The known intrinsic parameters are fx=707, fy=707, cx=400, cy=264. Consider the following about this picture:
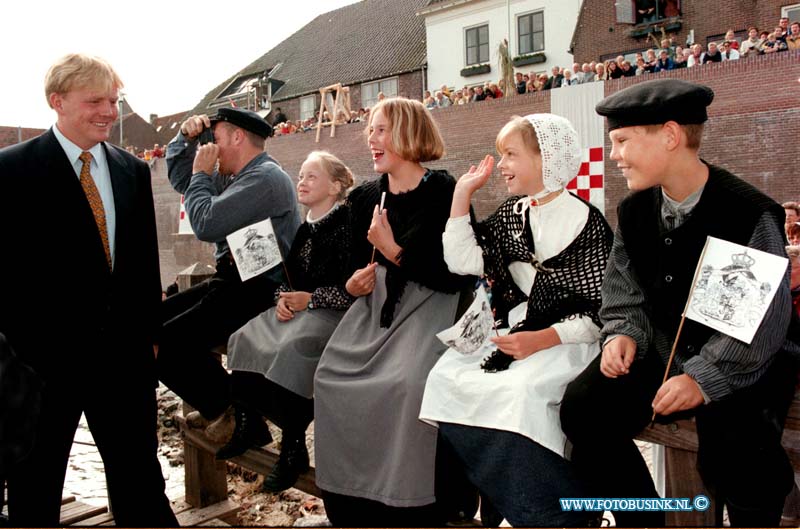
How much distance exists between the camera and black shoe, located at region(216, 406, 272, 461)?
3.40 meters

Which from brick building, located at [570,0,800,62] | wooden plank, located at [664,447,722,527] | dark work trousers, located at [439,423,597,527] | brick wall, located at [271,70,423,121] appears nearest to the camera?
wooden plank, located at [664,447,722,527]

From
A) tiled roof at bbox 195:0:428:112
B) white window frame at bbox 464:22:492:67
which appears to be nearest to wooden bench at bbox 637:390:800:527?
white window frame at bbox 464:22:492:67

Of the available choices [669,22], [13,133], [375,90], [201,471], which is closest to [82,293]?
[201,471]

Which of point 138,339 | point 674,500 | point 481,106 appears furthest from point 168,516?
point 481,106

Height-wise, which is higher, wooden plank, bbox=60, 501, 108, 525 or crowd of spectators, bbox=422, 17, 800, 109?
crowd of spectators, bbox=422, 17, 800, 109

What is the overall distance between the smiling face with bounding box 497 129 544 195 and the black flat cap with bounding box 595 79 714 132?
40cm

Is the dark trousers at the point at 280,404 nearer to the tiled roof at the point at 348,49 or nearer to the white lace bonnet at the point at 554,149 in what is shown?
the white lace bonnet at the point at 554,149

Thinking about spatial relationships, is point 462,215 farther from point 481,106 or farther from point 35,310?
point 481,106

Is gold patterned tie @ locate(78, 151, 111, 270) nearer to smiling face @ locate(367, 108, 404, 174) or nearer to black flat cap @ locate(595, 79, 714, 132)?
smiling face @ locate(367, 108, 404, 174)

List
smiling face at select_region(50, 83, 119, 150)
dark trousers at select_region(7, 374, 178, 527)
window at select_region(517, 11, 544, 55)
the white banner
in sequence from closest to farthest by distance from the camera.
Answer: dark trousers at select_region(7, 374, 178, 527)
smiling face at select_region(50, 83, 119, 150)
the white banner
window at select_region(517, 11, 544, 55)

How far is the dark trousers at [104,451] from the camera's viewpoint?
2.63 m

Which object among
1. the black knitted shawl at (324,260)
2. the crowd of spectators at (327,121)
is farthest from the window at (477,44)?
the black knitted shawl at (324,260)

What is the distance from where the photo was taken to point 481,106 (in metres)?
18.1

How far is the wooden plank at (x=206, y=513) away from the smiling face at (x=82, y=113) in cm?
214
